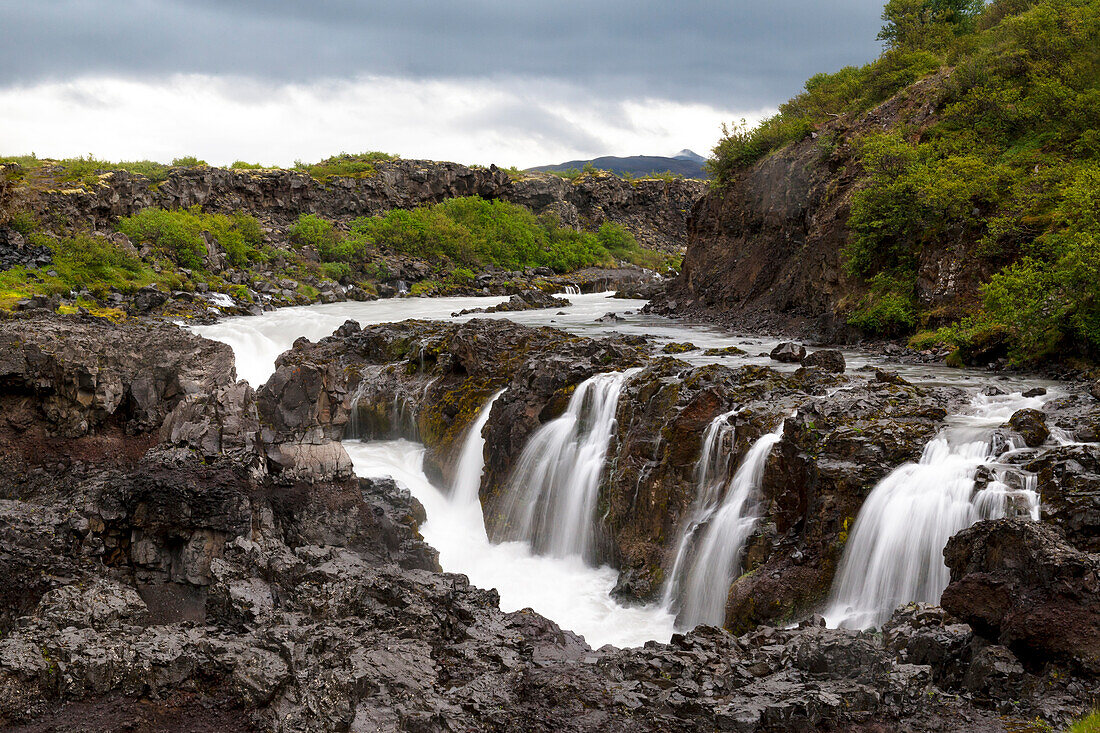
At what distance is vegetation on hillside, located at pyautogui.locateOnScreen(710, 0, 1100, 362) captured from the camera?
18.0 m

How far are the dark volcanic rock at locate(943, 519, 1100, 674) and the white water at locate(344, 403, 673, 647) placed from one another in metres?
5.98

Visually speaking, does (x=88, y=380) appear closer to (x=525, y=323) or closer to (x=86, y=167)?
(x=525, y=323)

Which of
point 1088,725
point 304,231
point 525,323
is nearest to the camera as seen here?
point 1088,725

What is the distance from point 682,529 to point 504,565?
14.0 feet

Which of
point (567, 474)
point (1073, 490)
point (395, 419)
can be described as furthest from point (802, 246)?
point (1073, 490)

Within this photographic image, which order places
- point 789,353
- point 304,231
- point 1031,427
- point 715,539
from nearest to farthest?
point 1031,427
point 715,539
point 789,353
point 304,231

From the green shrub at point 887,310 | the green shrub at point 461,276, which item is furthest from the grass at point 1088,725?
the green shrub at point 461,276

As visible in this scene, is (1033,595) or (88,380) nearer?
(1033,595)

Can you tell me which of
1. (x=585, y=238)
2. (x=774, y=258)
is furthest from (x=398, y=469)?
(x=585, y=238)

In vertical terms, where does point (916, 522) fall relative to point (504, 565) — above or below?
above

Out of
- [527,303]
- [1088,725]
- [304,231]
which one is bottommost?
[1088,725]

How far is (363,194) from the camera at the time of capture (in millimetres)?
81125

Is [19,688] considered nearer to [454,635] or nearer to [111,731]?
[111,731]

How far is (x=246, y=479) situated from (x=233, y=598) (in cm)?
529
